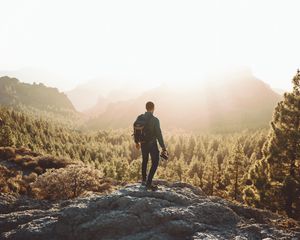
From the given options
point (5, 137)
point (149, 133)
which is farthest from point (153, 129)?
point (5, 137)

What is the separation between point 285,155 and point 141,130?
65.8 ft

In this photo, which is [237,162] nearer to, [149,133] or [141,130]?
[149,133]

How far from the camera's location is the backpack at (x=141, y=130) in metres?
14.4

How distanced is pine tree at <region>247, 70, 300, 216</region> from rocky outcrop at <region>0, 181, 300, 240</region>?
17.1 m

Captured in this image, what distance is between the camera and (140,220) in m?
12.3

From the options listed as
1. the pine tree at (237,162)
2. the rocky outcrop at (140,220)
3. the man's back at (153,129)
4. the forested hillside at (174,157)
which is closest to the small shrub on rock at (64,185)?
the rocky outcrop at (140,220)

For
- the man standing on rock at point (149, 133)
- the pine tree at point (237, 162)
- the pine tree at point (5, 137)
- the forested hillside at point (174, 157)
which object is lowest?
the forested hillside at point (174, 157)

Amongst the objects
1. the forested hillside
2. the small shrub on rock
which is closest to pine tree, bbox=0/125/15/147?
the forested hillside

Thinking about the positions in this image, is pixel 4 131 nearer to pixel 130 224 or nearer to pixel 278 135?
pixel 278 135

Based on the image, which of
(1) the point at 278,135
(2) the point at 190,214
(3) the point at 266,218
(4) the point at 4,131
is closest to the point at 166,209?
(2) the point at 190,214

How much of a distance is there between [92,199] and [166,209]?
2.87m

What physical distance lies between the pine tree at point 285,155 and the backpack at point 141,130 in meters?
19.0

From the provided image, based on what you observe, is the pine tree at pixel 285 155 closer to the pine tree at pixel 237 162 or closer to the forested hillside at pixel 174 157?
the forested hillside at pixel 174 157

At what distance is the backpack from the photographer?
14367 millimetres
